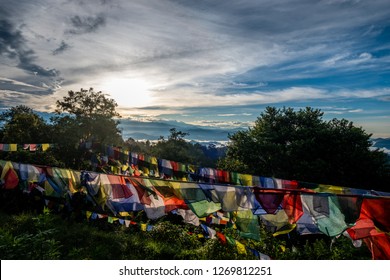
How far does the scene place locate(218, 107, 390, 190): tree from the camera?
24188mm

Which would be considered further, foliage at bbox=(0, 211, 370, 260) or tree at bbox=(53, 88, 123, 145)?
tree at bbox=(53, 88, 123, 145)

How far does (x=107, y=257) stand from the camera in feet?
28.8

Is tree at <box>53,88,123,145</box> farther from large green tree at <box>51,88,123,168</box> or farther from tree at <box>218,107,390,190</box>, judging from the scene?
tree at <box>218,107,390,190</box>

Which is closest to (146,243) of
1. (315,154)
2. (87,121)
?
(315,154)

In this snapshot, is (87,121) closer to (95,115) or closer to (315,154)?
(95,115)

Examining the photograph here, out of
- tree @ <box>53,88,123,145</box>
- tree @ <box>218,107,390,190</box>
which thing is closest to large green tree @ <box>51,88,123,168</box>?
tree @ <box>53,88,123,145</box>

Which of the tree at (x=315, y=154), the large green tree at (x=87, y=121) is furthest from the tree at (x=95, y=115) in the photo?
the tree at (x=315, y=154)

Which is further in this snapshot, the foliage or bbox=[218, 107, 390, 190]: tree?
bbox=[218, 107, 390, 190]: tree

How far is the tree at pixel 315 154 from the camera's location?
79.4 feet

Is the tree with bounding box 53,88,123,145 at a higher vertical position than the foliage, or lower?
higher

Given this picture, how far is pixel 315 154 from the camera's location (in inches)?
989

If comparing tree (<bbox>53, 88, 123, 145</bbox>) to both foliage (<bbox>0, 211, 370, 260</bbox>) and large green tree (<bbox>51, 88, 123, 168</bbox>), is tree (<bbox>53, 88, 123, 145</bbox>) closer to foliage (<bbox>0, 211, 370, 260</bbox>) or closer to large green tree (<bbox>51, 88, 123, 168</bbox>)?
large green tree (<bbox>51, 88, 123, 168</bbox>)
